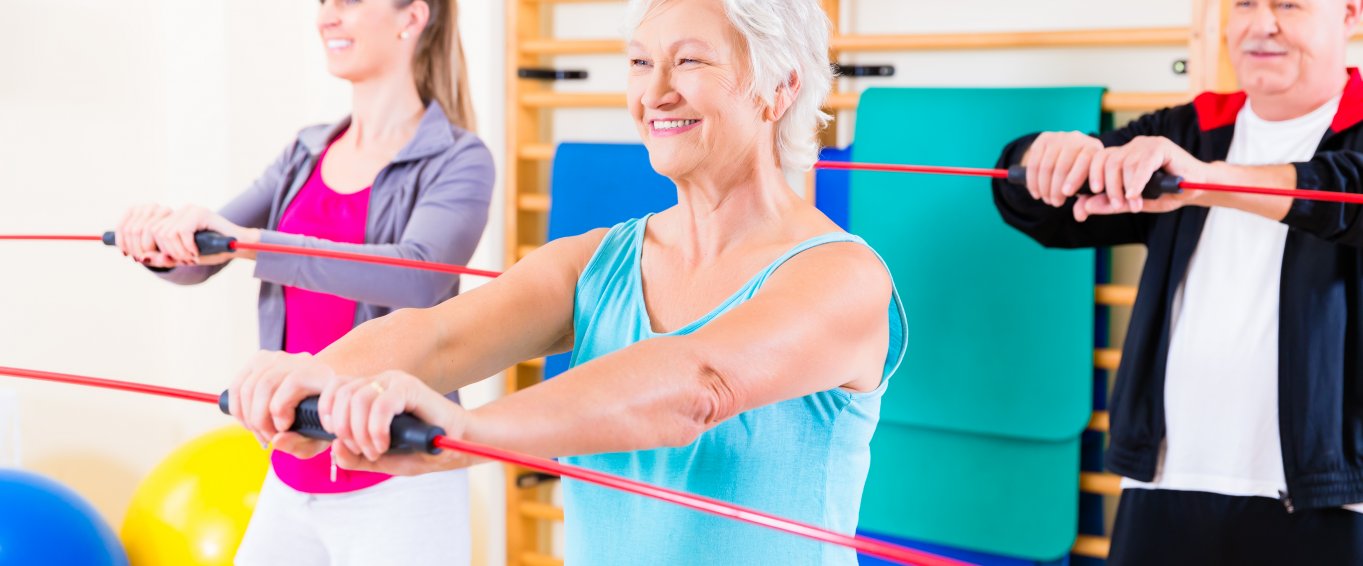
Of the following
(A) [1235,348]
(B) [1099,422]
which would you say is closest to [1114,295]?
(B) [1099,422]

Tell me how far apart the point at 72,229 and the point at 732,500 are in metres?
2.87

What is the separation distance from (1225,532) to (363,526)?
4.28 feet

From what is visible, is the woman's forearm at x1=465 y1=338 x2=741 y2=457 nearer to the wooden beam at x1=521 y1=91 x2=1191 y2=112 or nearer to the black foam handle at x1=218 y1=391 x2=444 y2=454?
the black foam handle at x1=218 y1=391 x2=444 y2=454

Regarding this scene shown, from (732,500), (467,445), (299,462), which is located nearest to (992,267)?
(299,462)

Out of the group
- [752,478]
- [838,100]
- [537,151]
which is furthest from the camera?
[537,151]

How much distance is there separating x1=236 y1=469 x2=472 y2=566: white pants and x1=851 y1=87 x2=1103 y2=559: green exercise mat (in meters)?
1.18

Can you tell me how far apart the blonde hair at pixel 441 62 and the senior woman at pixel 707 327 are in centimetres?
97

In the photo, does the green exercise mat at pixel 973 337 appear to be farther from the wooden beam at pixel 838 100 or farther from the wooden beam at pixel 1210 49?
the wooden beam at pixel 1210 49

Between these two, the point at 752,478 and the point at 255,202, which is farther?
the point at 255,202

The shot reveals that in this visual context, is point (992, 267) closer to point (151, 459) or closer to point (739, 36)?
point (739, 36)

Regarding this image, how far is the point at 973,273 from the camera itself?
2.88 m

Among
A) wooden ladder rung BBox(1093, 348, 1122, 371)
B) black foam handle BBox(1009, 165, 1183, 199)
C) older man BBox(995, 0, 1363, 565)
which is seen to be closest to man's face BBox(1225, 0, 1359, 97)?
older man BBox(995, 0, 1363, 565)

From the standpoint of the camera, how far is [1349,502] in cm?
203

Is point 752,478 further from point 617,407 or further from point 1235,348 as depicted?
point 1235,348
